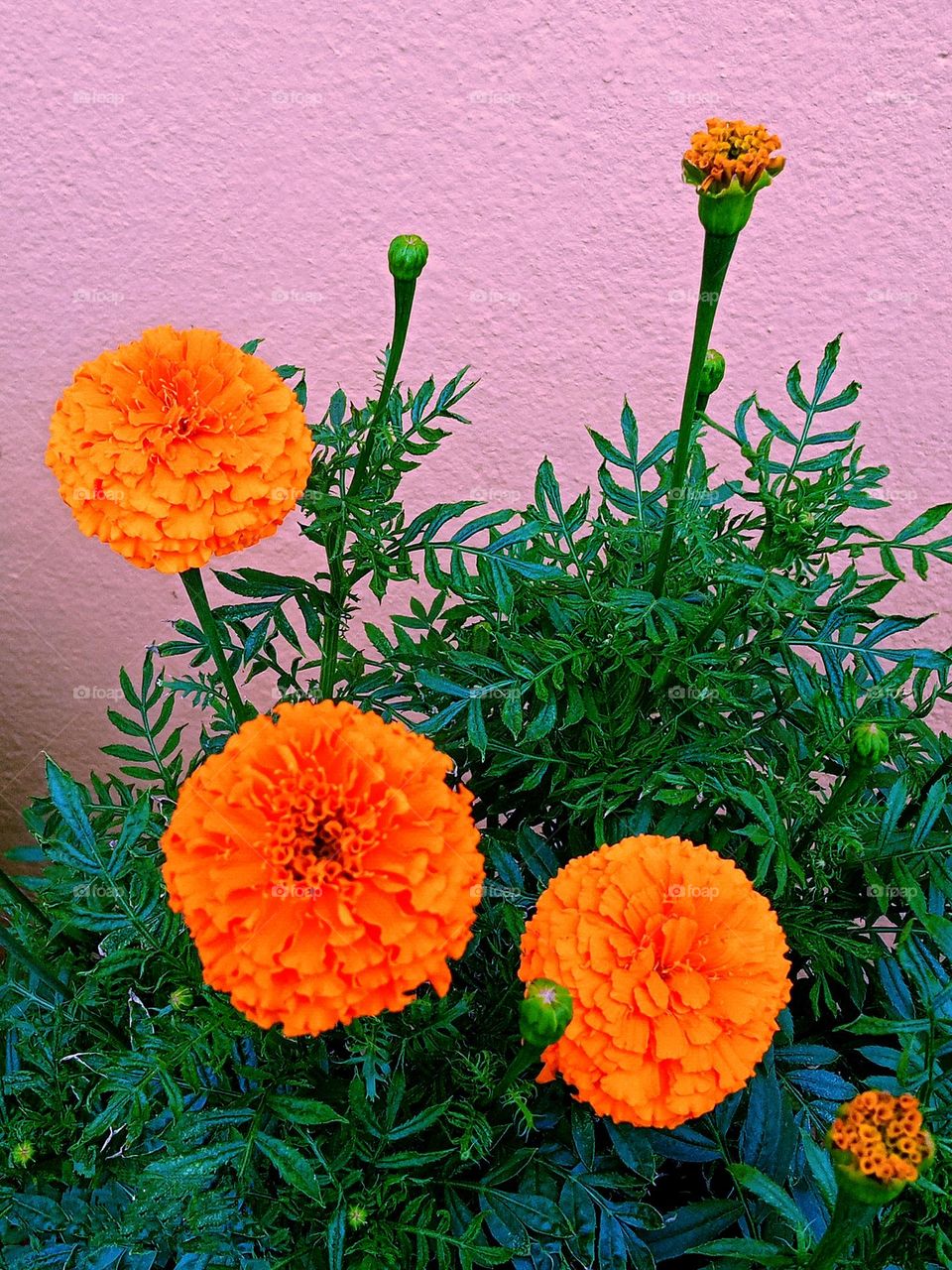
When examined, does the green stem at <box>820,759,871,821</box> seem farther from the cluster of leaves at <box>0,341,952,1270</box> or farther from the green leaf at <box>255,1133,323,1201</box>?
the green leaf at <box>255,1133,323,1201</box>

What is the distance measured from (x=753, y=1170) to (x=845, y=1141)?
0.13m

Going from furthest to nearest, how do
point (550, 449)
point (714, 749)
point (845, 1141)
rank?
point (550, 449), point (714, 749), point (845, 1141)

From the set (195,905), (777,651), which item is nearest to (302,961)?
(195,905)

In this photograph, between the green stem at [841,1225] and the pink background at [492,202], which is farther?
the pink background at [492,202]

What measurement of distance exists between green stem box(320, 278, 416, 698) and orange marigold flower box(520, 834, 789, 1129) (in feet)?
0.64

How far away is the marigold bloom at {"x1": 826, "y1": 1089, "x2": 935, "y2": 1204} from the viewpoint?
1.02 feet

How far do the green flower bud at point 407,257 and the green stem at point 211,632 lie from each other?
0.17 m

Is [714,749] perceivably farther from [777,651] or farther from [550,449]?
[550,449]

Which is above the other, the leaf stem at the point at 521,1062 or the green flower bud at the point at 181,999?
the leaf stem at the point at 521,1062

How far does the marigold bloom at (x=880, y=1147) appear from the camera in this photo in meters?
0.31

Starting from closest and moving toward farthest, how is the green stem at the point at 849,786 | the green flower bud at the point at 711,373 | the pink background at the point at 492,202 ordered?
1. the green stem at the point at 849,786
2. the green flower bud at the point at 711,373
3. the pink background at the point at 492,202

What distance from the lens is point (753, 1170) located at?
0.43m

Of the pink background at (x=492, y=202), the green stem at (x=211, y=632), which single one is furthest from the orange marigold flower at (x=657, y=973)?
the pink background at (x=492, y=202)

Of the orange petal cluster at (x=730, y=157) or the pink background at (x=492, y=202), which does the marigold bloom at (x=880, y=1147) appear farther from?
the pink background at (x=492, y=202)
